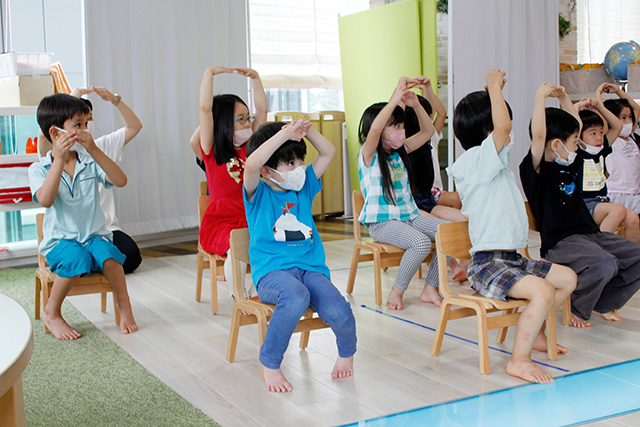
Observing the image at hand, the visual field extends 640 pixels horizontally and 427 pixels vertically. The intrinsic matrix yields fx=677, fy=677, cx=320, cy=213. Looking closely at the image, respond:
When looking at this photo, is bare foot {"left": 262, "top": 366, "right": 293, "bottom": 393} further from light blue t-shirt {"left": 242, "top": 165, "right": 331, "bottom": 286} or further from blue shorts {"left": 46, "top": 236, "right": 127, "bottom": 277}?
blue shorts {"left": 46, "top": 236, "right": 127, "bottom": 277}

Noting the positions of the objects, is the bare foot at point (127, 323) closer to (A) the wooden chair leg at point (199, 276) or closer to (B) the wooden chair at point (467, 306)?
(A) the wooden chair leg at point (199, 276)

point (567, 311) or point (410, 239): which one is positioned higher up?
point (410, 239)

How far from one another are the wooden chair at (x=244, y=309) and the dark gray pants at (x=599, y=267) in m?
1.20

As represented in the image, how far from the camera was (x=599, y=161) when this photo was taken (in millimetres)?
3951

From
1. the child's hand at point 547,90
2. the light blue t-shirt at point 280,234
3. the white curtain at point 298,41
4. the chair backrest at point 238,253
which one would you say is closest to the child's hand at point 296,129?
the light blue t-shirt at point 280,234

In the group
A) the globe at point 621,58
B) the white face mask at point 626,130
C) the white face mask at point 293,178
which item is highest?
the globe at point 621,58

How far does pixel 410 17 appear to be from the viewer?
6.26 meters

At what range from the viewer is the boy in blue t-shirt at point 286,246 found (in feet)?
7.72

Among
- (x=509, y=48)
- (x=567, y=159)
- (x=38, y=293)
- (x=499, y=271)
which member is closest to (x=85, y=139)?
(x=38, y=293)

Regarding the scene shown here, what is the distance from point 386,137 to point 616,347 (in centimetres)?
144

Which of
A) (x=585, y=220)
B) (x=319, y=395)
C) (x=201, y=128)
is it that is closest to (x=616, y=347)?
(x=585, y=220)

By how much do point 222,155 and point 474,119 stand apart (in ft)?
4.44

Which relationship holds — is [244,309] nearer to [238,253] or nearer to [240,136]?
[238,253]

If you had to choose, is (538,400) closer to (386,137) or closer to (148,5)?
(386,137)
